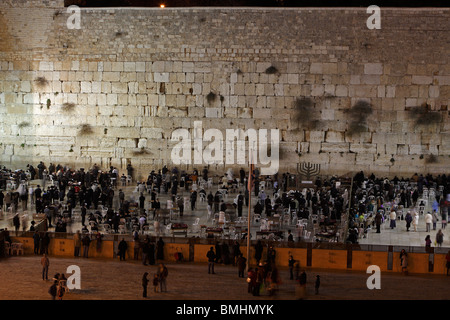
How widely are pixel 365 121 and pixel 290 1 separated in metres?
7.16

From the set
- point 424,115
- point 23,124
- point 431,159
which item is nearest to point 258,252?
point 431,159

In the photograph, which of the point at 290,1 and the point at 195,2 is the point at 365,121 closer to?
the point at 290,1

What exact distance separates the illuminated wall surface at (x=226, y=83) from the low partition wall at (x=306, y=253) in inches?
405

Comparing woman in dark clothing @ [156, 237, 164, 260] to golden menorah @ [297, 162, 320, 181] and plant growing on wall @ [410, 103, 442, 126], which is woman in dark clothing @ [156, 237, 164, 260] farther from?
plant growing on wall @ [410, 103, 442, 126]

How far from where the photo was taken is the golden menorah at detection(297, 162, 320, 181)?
2906 centimetres

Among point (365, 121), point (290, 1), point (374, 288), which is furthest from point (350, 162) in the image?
point (374, 288)

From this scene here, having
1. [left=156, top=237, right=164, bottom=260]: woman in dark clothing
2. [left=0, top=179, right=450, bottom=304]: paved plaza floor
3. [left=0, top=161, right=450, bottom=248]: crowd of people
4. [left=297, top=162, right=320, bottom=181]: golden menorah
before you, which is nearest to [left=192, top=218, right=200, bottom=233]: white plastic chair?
[left=0, top=161, right=450, bottom=248]: crowd of people

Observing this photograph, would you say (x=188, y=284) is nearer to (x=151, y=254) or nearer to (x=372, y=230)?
(x=151, y=254)

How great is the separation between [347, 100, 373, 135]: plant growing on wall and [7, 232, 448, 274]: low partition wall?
11.0 m

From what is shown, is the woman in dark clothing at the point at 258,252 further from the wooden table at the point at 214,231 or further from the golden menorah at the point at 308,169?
the golden menorah at the point at 308,169

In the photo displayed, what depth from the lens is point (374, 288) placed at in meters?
17.0

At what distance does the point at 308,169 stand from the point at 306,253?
1057cm

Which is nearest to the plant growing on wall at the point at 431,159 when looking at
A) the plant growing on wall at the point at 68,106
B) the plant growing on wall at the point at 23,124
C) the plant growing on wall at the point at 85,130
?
the plant growing on wall at the point at 85,130

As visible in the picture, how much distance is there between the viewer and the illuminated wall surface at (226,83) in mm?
28875
